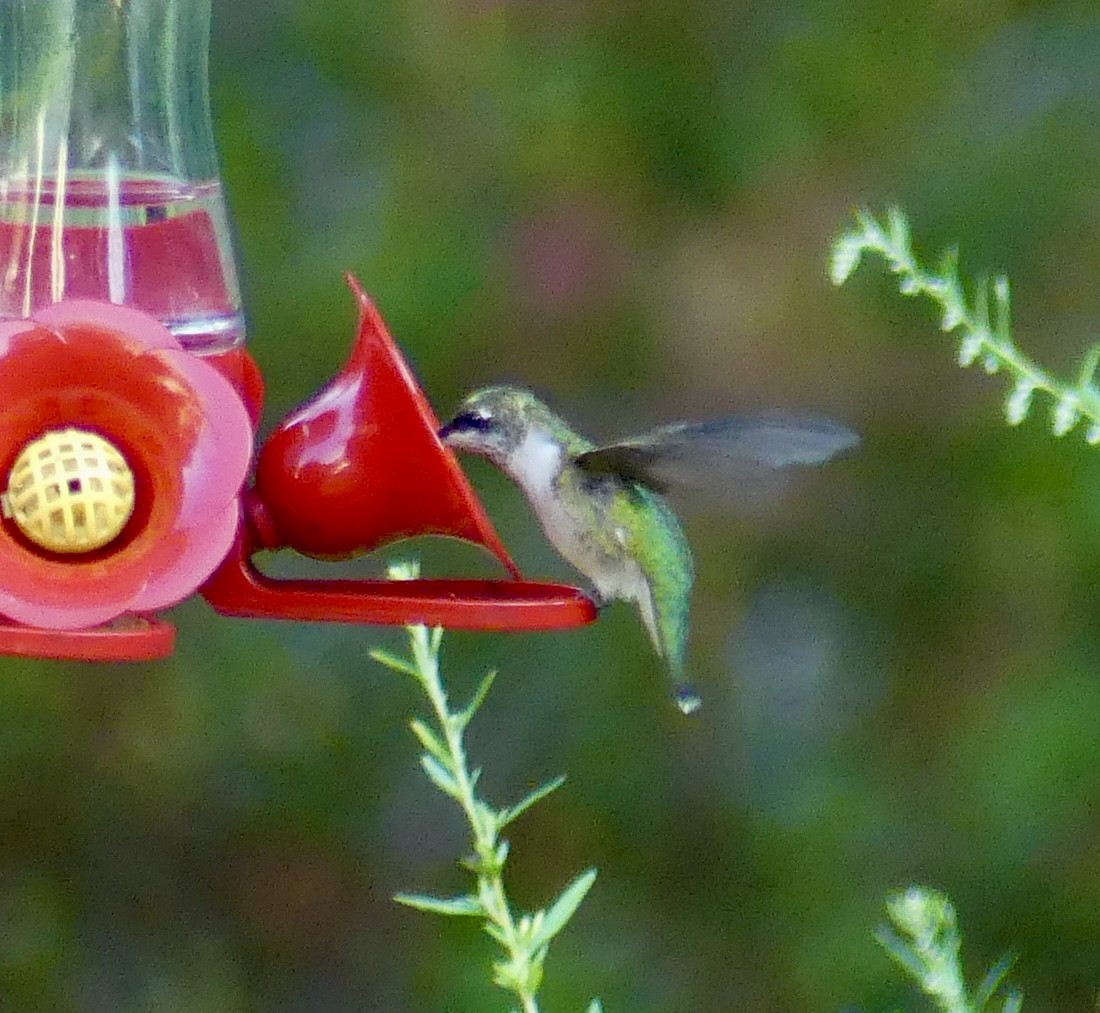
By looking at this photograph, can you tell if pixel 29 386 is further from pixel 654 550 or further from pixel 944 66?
pixel 944 66

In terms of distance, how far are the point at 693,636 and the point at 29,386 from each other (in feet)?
7.02

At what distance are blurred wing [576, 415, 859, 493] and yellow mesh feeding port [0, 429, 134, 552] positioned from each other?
1.78 ft

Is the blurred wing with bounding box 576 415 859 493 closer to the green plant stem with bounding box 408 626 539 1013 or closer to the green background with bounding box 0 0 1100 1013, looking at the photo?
the green plant stem with bounding box 408 626 539 1013

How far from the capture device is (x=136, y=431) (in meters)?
1.69

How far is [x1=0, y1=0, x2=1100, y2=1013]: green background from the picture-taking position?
3410 millimetres

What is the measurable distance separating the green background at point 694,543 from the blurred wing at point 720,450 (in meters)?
1.41

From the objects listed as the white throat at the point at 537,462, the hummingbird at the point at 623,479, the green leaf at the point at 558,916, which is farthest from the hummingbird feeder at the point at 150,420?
the green leaf at the point at 558,916

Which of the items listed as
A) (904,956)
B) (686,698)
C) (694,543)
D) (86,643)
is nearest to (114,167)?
(86,643)

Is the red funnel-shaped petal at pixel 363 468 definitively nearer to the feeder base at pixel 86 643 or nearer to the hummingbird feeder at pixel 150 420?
the hummingbird feeder at pixel 150 420

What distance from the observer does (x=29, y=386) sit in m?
1.65

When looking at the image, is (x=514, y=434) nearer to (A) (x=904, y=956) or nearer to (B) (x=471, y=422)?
(B) (x=471, y=422)

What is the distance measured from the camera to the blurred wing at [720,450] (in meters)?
1.75

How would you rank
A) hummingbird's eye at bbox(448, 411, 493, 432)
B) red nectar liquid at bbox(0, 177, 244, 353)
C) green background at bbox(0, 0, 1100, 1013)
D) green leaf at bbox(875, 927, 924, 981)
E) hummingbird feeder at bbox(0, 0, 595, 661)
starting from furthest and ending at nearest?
green background at bbox(0, 0, 1100, 1013)
hummingbird's eye at bbox(448, 411, 493, 432)
red nectar liquid at bbox(0, 177, 244, 353)
hummingbird feeder at bbox(0, 0, 595, 661)
green leaf at bbox(875, 927, 924, 981)

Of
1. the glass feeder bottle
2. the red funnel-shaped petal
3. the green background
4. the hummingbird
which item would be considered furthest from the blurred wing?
the green background
